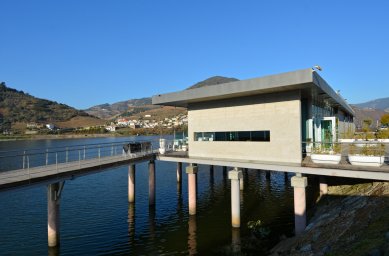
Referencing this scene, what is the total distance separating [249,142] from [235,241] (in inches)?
240

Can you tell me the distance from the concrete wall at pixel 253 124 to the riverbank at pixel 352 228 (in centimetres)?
360

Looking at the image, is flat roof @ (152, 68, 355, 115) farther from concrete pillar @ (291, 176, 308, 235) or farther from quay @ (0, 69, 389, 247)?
concrete pillar @ (291, 176, 308, 235)

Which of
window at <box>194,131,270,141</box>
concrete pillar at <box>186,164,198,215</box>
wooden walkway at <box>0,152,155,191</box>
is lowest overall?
concrete pillar at <box>186,164,198,215</box>

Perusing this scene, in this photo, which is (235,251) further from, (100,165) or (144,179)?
(144,179)

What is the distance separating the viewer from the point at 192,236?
62.2 ft

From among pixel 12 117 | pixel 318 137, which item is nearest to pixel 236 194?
pixel 318 137

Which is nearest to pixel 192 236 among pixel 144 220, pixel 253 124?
pixel 144 220

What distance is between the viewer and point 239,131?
816 inches

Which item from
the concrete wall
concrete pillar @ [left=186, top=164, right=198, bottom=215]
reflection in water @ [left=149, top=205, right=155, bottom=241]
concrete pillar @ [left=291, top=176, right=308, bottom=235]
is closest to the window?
the concrete wall

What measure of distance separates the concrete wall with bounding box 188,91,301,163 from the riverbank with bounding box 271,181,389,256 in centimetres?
360

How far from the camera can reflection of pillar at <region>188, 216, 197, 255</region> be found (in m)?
16.9

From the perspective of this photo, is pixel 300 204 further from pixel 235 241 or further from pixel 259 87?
pixel 259 87

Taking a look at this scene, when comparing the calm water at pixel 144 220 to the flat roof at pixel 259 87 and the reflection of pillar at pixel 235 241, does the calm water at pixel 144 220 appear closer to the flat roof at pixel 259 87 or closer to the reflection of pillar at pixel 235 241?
the reflection of pillar at pixel 235 241

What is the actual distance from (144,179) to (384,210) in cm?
3038
